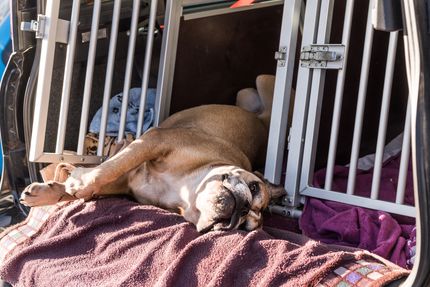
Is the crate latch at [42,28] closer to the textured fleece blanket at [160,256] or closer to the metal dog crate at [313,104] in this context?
the textured fleece blanket at [160,256]

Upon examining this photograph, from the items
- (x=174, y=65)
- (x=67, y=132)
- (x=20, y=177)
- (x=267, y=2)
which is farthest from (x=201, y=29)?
(x=20, y=177)

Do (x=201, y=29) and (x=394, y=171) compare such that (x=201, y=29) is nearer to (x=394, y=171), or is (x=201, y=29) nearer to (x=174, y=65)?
(x=174, y=65)

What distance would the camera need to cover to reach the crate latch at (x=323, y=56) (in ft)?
9.57

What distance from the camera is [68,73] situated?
9.67ft

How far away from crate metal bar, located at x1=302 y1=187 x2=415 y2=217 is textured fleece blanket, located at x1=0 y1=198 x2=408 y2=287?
1.36ft

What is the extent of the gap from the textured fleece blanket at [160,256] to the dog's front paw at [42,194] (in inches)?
3.0

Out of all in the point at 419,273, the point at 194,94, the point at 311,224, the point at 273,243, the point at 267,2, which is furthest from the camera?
the point at 267,2

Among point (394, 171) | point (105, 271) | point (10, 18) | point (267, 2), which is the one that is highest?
point (267, 2)

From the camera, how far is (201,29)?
3.72m

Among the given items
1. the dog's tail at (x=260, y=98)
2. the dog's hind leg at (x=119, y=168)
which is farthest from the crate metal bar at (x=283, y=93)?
the dog's tail at (x=260, y=98)

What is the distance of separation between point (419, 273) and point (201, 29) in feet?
8.29

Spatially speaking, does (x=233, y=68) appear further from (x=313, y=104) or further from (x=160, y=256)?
(x=160, y=256)

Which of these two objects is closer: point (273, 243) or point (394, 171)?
point (273, 243)

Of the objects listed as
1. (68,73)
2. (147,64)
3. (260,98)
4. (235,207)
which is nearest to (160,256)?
(235,207)
